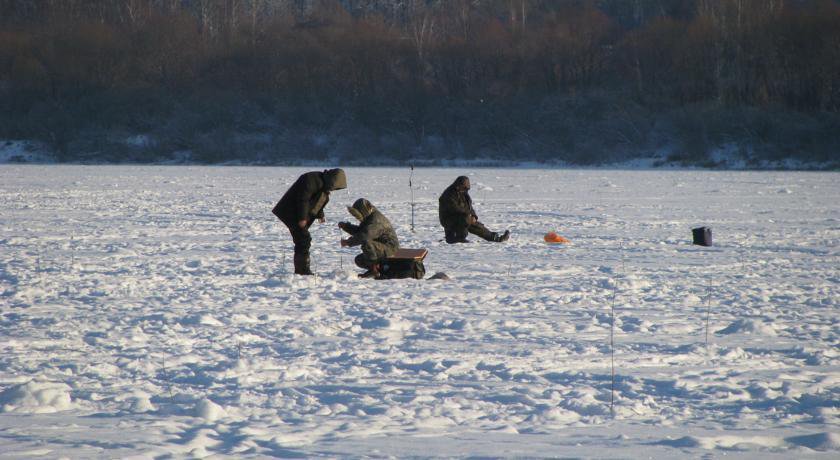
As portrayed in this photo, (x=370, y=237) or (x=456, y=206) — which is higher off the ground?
(x=456, y=206)

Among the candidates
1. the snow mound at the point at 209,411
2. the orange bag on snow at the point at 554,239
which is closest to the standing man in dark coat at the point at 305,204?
the orange bag on snow at the point at 554,239

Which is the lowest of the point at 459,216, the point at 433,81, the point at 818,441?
the point at 818,441

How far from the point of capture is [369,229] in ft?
31.9

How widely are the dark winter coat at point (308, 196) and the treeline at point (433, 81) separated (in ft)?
155

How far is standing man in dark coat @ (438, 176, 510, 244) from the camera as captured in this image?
13.1m

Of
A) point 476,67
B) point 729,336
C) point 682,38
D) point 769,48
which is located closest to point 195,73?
point 476,67

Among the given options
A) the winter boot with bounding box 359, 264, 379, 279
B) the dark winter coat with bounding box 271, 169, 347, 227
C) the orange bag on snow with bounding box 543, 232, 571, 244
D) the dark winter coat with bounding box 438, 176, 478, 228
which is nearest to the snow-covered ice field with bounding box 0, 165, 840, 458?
the orange bag on snow with bounding box 543, 232, 571, 244

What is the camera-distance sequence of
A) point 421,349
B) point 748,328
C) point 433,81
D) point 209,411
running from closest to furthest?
point 209,411
point 421,349
point 748,328
point 433,81

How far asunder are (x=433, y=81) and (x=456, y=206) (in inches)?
2238

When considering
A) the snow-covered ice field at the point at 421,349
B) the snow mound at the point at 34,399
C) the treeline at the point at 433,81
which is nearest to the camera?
the snow-covered ice field at the point at 421,349

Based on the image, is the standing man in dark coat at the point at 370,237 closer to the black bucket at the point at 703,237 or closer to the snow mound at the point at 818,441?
the black bucket at the point at 703,237

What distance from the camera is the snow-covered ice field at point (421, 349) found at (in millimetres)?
4797

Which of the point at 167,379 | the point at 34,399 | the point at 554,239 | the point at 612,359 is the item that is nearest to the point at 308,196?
the point at 167,379

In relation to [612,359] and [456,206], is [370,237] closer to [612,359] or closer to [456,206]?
[456,206]
